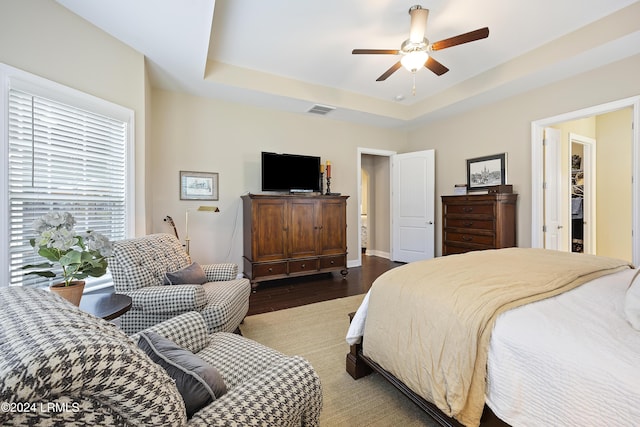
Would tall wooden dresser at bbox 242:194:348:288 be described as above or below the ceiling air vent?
below

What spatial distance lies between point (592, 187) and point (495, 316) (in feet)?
16.0

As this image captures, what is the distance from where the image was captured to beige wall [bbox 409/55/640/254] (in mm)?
3008

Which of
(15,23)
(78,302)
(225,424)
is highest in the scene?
(15,23)

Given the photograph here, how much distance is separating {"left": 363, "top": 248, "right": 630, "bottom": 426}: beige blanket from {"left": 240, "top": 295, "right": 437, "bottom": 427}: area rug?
0.24 meters

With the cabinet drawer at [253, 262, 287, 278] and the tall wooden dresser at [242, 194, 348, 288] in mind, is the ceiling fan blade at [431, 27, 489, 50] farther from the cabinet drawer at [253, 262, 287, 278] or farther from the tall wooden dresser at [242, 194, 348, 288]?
the cabinet drawer at [253, 262, 287, 278]

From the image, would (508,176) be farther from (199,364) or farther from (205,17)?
(199,364)

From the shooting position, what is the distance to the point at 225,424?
0.73 m

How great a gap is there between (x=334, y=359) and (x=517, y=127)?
3.95m

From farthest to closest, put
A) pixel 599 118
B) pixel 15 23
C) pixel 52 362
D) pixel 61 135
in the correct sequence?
pixel 599 118 < pixel 61 135 < pixel 15 23 < pixel 52 362

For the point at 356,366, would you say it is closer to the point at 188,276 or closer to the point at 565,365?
the point at 565,365

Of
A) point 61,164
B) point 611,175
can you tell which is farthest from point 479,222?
point 61,164

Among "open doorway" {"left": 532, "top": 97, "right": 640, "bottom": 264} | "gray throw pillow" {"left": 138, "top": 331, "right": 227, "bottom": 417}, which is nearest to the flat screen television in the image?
"open doorway" {"left": 532, "top": 97, "right": 640, "bottom": 264}

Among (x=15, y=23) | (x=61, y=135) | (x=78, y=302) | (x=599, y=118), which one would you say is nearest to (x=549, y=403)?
(x=78, y=302)

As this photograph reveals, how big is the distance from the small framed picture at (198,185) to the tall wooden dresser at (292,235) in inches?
18.1
